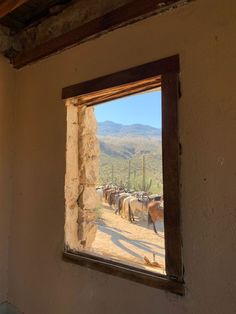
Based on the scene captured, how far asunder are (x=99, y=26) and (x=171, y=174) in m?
1.00

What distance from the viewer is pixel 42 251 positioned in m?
2.02

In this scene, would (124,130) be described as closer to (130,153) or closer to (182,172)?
(130,153)

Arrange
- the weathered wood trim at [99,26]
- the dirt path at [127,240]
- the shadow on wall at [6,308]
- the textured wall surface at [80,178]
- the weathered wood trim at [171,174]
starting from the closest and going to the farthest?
the weathered wood trim at [171,174], the weathered wood trim at [99,26], the dirt path at [127,240], the textured wall surface at [80,178], the shadow on wall at [6,308]

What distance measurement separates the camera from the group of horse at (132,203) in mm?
1639

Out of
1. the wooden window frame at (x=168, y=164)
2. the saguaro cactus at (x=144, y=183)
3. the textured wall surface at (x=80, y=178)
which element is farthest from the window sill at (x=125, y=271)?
the saguaro cactus at (x=144, y=183)

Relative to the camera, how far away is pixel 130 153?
73.6 inches

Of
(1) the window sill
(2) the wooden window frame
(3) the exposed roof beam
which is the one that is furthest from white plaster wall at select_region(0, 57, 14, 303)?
(2) the wooden window frame

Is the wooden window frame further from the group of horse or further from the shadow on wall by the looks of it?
the shadow on wall

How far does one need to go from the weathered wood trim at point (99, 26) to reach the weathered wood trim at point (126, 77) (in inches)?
11.1

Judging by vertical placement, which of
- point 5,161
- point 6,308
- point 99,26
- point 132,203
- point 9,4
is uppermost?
point 9,4

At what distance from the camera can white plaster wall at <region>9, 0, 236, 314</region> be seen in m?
1.25

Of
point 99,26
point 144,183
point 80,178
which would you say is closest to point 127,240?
point 144,183

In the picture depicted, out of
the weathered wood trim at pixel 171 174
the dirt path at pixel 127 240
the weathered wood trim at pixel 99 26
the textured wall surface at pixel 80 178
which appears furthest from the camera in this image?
the textured wall surface at pixel 80 178

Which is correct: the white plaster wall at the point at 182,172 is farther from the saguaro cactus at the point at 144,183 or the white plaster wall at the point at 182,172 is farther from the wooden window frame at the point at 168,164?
the saguaro cactus at the point at 144,183
